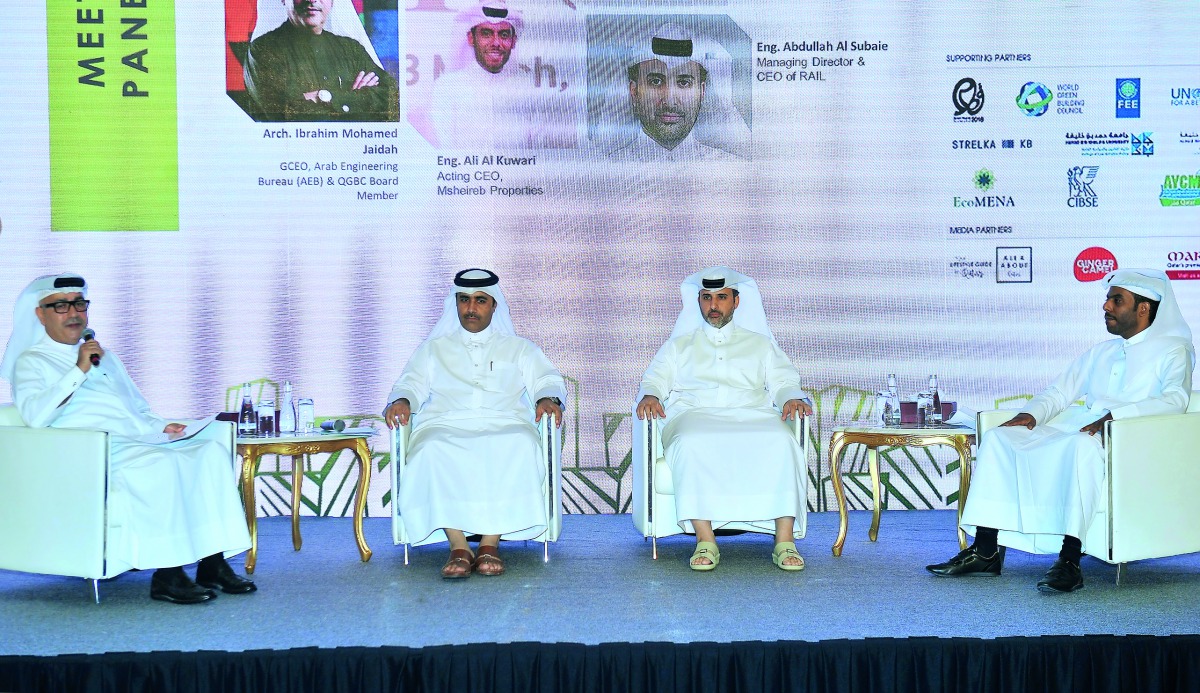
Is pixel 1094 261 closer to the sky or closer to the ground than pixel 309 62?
closer to the ground

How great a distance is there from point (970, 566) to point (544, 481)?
1795 mm

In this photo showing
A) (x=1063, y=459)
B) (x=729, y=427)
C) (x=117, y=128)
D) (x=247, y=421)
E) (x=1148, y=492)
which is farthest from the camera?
(x=117, y=128)

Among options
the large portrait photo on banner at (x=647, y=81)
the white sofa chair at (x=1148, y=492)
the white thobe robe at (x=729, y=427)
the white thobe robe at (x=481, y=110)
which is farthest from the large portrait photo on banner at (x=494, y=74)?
the white sofa chair at (x=1148, y=492)

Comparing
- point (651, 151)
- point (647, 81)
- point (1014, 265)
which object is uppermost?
point (647, 81)

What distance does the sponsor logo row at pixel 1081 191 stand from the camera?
6.45m

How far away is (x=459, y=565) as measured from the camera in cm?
473

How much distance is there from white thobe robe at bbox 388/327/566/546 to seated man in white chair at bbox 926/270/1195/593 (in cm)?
173

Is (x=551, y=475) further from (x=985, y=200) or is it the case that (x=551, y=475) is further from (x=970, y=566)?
(x=985, y=200)

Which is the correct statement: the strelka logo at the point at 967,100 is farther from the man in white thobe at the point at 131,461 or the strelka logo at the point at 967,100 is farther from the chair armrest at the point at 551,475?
the man in white thobe at the point at 131,461

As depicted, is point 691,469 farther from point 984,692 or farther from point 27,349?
point 27,349

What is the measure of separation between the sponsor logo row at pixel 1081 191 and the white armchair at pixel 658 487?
6.73 ft

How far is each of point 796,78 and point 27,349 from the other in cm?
404

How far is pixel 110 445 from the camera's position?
443 cm

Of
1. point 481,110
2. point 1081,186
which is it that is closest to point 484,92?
point 481,110
